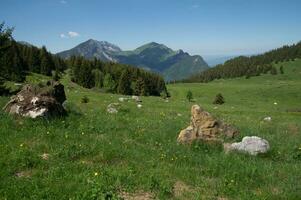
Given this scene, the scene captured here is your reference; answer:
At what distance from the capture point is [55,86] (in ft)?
75.3

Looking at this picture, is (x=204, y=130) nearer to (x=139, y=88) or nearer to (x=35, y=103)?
(x=35, y=103)

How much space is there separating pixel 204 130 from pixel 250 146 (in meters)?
2.44

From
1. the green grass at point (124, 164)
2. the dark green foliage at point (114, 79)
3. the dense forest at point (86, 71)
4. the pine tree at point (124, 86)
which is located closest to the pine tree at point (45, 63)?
the dense forest at point (86, 71)

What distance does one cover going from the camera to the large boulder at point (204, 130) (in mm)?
18266

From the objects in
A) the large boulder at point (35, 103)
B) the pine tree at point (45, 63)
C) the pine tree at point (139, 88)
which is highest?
the pine tree at point (45, 63)

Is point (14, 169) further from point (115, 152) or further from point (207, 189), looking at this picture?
point (207, 189)

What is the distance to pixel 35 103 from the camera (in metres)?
19.5

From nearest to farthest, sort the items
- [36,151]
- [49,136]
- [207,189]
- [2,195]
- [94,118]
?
[2,195] → [207,189] → [36,151] → [49,136] → [94,118]

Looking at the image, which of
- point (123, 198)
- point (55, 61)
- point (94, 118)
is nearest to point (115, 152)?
point (123, 198)

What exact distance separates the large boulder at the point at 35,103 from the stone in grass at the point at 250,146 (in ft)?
29.3

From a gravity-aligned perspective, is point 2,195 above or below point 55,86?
below

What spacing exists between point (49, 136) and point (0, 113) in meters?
4.66

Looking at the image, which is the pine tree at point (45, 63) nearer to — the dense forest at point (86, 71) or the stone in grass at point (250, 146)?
the dense forest at point (86, 71)

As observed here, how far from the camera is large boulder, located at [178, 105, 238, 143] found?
1827cm
